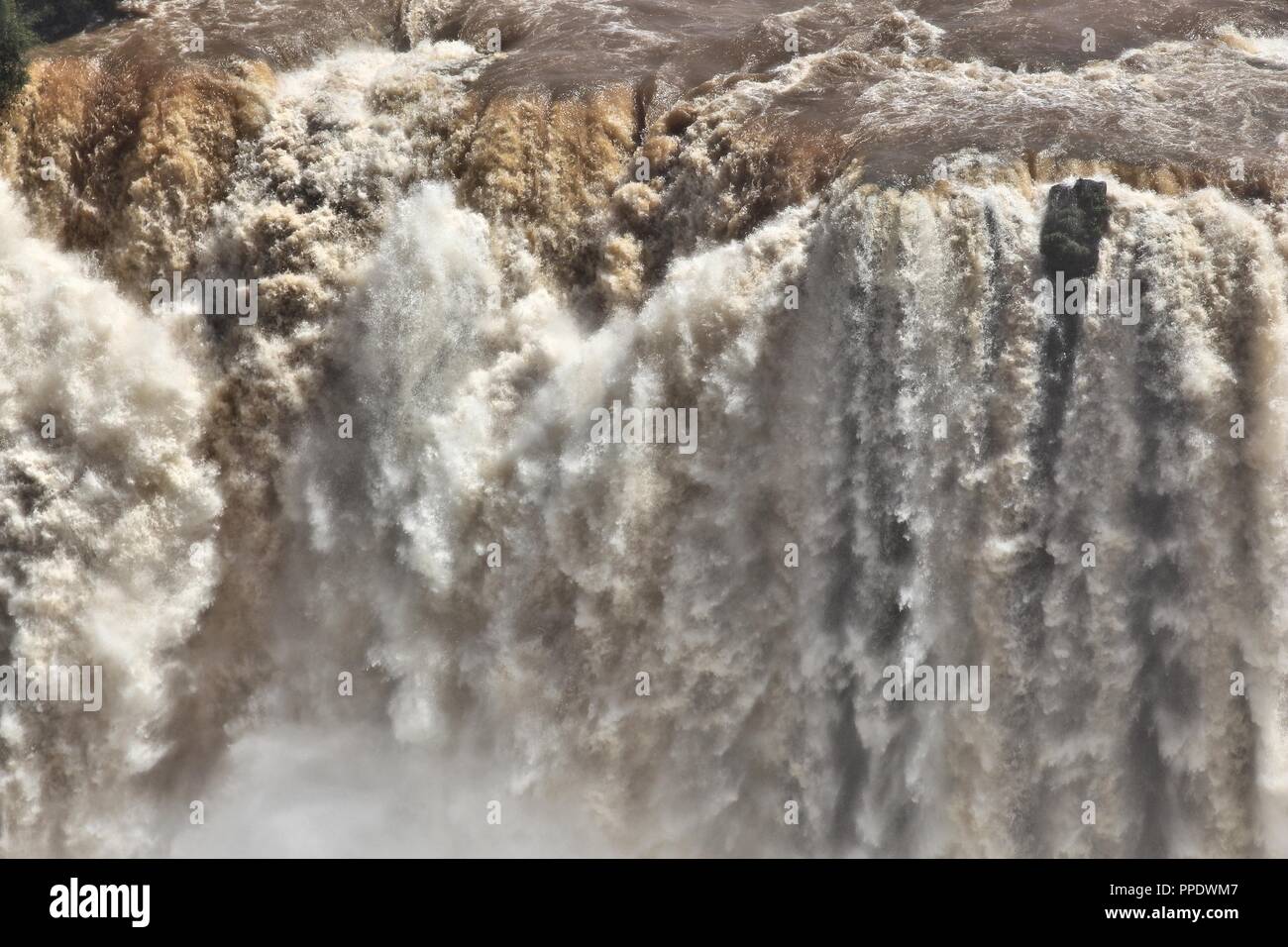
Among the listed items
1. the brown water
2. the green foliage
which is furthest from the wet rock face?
the green foliage

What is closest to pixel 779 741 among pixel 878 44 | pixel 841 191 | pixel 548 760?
pixel 548 760

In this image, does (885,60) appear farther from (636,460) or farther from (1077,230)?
(636,460)

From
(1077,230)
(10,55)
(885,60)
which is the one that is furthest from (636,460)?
(10,55)

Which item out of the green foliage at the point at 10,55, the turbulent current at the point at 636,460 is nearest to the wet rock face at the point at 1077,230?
the turbulent current at the point at 636,460

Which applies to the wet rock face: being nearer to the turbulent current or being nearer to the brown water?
the turbulent current

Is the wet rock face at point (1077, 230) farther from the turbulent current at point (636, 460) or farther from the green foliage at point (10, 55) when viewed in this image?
the green foliage at point (10, 55)

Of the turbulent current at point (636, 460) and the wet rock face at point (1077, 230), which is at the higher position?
the wet rock face at point (1077, 230)
